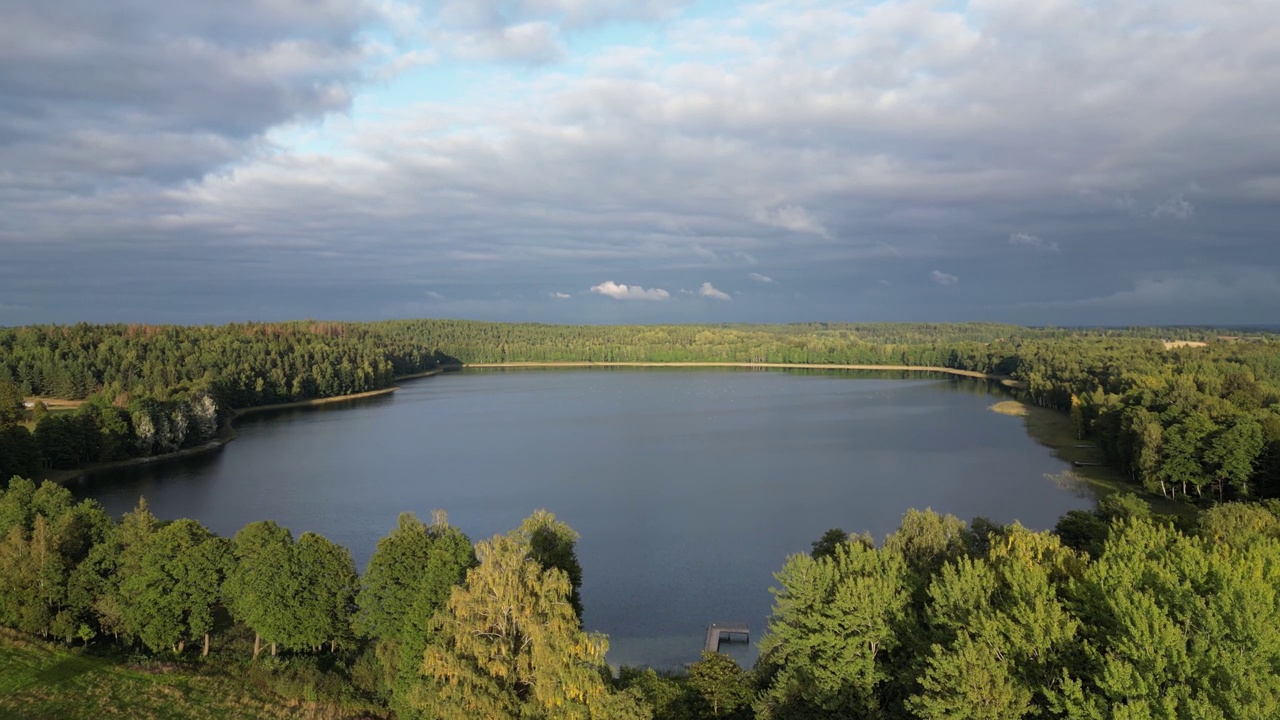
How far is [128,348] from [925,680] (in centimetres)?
8099

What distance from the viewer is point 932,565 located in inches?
663

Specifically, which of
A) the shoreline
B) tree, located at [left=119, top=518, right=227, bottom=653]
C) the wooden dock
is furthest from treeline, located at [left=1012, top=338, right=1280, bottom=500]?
the shoreline

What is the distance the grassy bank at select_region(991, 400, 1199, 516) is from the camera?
112 feet

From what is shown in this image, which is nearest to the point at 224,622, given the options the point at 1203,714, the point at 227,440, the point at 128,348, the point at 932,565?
the point at 932,565

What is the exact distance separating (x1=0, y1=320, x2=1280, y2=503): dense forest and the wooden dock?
24.3 metres

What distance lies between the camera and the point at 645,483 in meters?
38.8

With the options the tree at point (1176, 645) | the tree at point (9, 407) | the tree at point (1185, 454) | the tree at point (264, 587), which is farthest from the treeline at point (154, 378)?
the tree at point (1185, 454)

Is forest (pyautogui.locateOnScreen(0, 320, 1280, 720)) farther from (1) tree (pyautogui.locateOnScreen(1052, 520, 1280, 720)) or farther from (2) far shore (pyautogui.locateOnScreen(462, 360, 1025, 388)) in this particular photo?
(2) far shore (pyautogui.locateOnScreen(462, 360, 1025, 388))

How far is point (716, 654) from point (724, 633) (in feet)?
15.5

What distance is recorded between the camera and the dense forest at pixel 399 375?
116ft

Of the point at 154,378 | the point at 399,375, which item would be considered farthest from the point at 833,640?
the point at 399,375

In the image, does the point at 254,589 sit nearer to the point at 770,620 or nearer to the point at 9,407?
the point at 770,620

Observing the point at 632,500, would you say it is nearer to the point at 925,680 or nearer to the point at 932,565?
the point at 932,565

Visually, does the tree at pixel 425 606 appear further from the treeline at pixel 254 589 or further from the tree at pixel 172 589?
the tree at pixel 172 589
